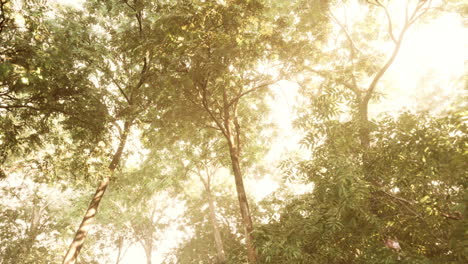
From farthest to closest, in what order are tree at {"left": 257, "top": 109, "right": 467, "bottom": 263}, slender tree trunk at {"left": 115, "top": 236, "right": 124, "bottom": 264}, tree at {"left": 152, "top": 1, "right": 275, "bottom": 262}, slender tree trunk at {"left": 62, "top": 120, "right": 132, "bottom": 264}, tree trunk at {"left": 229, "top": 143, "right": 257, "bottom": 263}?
1. slender tree trunk at {"left": 115, "top": 236, "right": 124, "bottom": 264}
2. slender tree trunk at {"left": 62, "top": 120, "right": 132, "bottom": 264}
3. tree trunk at {"left": 229, "top": 143, "right": 257, "bottom": 263}
4. tree at {"left": 152, "top": 1, "right": 275, "bottom": 262}
5. tree at {"left": 257, "top": 109, "right": 467, "bottom": 263}

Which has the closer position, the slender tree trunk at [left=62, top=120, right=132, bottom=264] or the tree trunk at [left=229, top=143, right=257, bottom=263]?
the tree trunk at [left=229, top=143, right=257, bottom=263]

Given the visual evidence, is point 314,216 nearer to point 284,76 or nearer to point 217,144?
point 284,76

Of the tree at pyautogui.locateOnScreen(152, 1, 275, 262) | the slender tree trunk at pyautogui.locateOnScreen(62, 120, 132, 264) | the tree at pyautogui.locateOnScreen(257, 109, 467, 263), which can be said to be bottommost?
the tree at pyautogui.locateOnScreen(257, 109, 467, 263)

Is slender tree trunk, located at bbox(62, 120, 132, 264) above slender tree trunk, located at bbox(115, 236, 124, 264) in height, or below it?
below

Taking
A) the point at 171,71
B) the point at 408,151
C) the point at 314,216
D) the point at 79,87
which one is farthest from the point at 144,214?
the point at 408,151

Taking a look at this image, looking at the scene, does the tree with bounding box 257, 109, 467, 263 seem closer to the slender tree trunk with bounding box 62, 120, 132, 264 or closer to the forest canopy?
the forest canopy

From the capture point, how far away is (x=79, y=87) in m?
9.50

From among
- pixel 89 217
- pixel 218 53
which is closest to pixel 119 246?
pixel 89 217

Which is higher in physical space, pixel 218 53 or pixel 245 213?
pixel 218 53

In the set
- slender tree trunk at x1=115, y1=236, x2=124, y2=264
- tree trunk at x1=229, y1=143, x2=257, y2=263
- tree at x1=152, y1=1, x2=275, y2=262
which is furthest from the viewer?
slender tree trunk at x1=115, y1=236, x2=124, y2=264

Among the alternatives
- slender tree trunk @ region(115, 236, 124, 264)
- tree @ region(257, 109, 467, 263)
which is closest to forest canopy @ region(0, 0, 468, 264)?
tree @ region(257, 109, 467, 263)

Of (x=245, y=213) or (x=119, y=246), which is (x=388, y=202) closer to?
(x=245, y=213)

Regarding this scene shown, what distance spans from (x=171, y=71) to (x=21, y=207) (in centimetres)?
2805

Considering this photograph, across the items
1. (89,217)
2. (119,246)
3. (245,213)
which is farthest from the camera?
(119,246)
